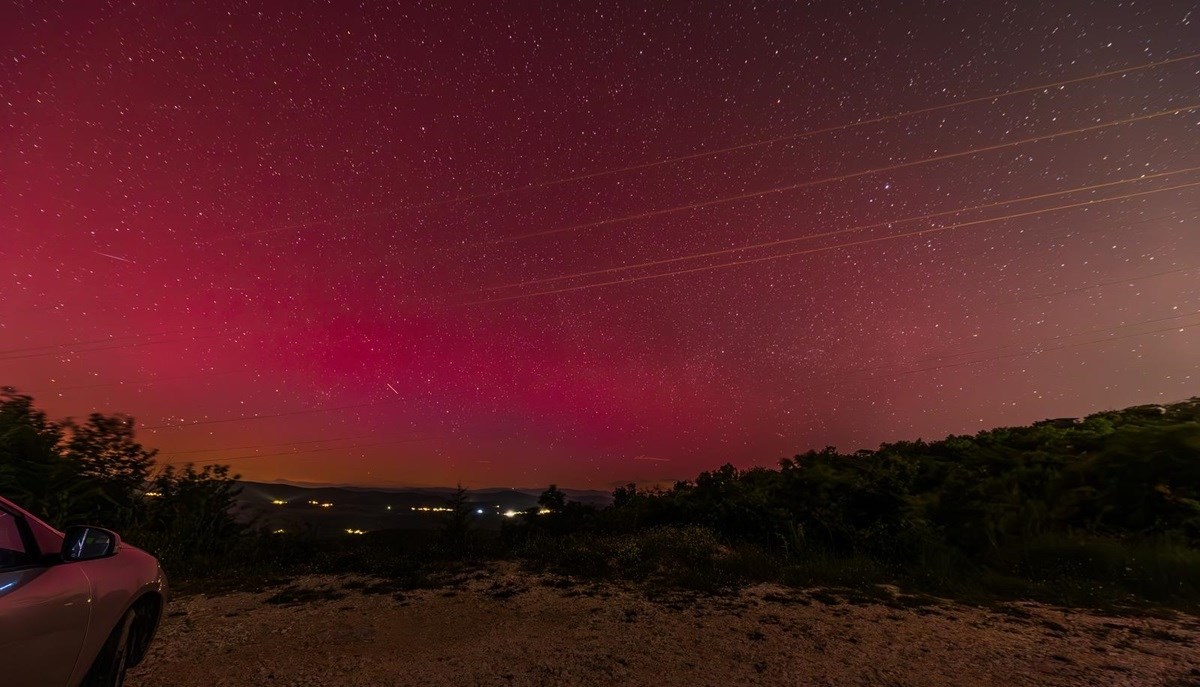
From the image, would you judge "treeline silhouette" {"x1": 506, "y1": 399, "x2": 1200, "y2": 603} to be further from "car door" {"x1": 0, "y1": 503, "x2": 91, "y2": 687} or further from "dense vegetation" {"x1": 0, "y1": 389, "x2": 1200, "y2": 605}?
"car door" {"x1": 0, "y1": 503, "x2": 91, "y2": 687}

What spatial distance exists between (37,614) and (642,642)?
3943mm

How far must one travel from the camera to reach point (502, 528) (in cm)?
1043

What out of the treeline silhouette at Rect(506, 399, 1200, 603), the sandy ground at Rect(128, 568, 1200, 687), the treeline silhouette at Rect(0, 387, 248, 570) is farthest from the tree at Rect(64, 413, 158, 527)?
the treeline silhouette at Rect(506, 399, 1200, 603)

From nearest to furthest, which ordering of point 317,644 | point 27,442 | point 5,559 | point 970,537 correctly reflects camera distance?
point 5,559
point 317,644
point 27,442
point 970,537

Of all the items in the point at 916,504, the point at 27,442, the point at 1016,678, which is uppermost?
the point at 27,442

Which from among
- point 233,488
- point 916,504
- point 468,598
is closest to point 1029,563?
point 916,504

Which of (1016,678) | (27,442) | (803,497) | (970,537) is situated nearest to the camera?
(1016,678)

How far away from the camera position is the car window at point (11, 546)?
246 centimetres

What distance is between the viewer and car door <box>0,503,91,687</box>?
2191mm

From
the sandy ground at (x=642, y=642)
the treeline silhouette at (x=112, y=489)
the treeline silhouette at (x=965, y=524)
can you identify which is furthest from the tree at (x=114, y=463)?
the treeline silhouette at (x=965, y=524)

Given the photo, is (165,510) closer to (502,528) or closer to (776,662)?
(502,528)

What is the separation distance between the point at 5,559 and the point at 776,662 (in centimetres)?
471

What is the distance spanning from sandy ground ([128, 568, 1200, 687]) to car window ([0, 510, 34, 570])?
64.5 inches

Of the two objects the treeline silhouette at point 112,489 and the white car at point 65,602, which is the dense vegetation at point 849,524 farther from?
the white car at point 65,602
